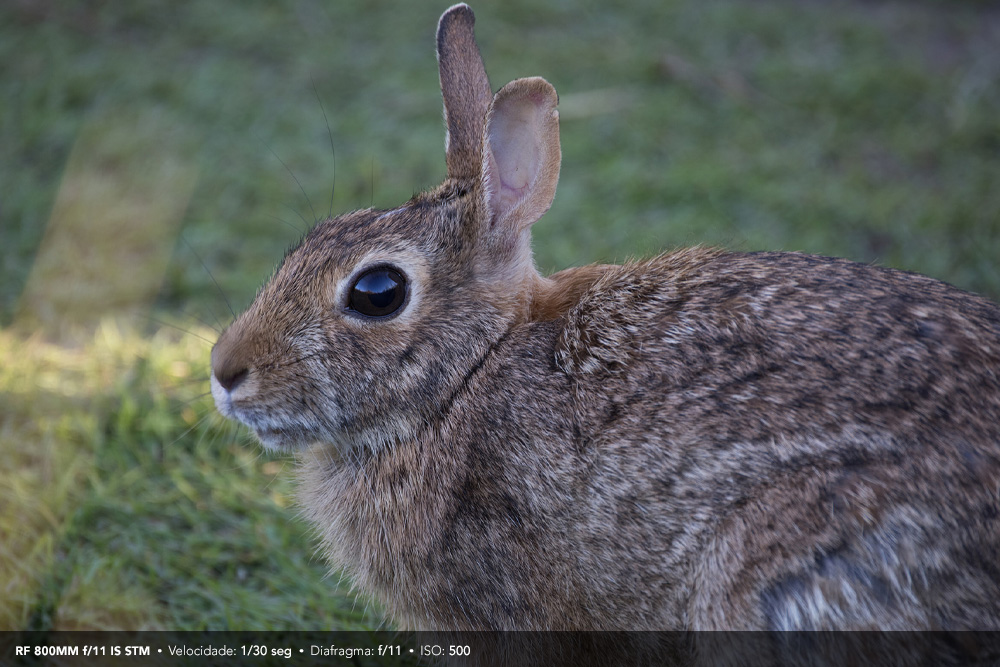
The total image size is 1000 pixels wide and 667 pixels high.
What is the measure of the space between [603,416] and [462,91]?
1.35 meters

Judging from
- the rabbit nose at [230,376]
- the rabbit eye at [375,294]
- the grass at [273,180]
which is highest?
the rabbit eye at [375,294]

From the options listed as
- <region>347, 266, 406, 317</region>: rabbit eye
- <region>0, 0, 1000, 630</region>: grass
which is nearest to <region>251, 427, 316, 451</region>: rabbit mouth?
<region>347, 266, 406, 317</region>: rabbit eye

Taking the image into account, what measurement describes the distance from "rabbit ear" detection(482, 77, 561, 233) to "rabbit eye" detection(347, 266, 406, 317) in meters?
0.42

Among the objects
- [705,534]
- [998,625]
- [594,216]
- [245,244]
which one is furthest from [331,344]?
[594,216]

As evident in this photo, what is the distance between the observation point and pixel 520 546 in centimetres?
258

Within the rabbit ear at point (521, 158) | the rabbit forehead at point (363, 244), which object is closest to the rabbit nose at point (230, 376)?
the rabbit forehead at point (363, 244)

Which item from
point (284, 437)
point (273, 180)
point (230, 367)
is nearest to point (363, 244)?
point (230, 367)

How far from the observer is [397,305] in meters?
2.77

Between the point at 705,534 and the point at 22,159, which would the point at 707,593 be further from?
the point at 22,159

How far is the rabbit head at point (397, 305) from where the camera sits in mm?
2715

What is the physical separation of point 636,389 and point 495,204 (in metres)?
0.84

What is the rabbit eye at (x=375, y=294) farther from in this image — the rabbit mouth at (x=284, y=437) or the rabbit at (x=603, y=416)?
the rabbit mouth at (x=284, y=437)

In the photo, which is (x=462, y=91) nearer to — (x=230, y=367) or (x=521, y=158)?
(x=521, y=158)

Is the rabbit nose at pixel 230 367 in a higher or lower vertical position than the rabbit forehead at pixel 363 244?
lower
